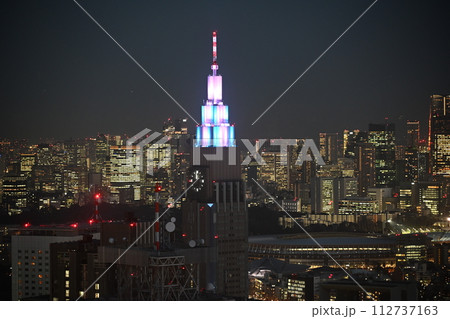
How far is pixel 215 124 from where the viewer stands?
1080cm

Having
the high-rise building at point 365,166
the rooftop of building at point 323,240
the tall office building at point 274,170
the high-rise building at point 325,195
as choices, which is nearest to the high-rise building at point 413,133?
the high-rise building at point 365,166

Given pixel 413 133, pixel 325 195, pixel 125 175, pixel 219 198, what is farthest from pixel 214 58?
pixel 325 195

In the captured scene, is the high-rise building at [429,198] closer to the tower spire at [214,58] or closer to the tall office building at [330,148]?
the tall office building at [330,148]

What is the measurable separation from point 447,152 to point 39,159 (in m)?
8.06

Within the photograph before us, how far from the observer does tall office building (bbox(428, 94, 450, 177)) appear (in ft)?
58.2

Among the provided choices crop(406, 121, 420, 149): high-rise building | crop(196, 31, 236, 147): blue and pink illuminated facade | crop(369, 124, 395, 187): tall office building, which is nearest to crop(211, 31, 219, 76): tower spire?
crop(196, 31, 236, 147): blue and pink illuminated facade

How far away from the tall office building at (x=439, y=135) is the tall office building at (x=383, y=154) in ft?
6.13

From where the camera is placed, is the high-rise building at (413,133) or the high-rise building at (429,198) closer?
the high-rise building at (413,133)

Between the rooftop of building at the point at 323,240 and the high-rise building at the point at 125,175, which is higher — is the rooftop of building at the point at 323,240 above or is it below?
below

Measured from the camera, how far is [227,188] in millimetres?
10648

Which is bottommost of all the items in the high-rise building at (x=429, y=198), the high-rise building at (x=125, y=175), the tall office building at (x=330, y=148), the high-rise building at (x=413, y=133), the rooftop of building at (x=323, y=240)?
the rooftop of building at (x=323, y=240)

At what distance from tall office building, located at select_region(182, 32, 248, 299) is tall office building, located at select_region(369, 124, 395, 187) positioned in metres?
14.1

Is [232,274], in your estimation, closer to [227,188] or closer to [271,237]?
[227,188]

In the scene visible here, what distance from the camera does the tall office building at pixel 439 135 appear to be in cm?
1773
